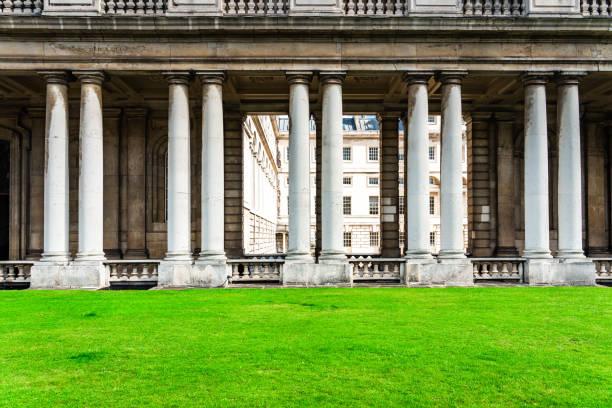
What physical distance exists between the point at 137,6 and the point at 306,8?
7.79 metres

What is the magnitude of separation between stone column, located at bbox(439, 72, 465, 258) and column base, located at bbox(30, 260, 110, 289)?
51.8ft

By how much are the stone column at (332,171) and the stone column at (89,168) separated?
34.0 ft

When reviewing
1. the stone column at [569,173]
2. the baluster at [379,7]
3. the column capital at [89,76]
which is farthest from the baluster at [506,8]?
the column capital at [89,76]

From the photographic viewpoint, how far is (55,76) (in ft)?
82.3

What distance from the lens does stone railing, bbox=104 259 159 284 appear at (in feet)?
85.9

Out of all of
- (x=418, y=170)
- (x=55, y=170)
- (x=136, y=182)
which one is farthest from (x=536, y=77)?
(x=55, y=170)

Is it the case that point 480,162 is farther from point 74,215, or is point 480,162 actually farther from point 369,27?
point 74,215

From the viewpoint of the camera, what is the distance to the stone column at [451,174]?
25688mm

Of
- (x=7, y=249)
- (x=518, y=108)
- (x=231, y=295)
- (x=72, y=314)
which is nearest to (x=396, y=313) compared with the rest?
(x=231, y=295)

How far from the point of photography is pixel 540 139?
Answer: 26016 millimetres

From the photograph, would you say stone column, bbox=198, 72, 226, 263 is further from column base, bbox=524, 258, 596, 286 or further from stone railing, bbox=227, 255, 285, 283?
column base, bbox=524, 258, 596, 286

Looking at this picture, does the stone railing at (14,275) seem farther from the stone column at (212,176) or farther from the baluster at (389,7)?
the baluster at (389,7)

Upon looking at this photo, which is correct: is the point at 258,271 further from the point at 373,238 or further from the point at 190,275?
the point at 373,238

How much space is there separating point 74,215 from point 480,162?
961 inches
